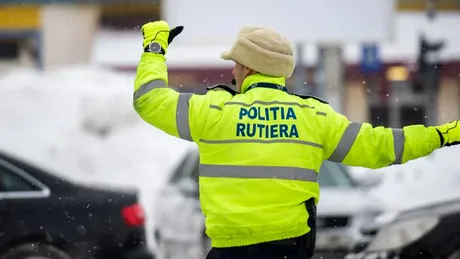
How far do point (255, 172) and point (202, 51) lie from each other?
69.5ft

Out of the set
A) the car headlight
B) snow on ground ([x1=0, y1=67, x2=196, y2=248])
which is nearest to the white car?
the car headlight

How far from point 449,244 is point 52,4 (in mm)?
21102

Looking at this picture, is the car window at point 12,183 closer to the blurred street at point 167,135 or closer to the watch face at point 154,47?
the blurred street at point 167,135

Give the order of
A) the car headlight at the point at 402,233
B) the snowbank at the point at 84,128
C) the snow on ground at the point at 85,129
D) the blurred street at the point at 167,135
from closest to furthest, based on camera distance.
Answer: the car headlight at the point at 402,233 < the blurred street at the point at 167,135 < the snow on ground at the point at 85,129 < the snowbank at the point at 84,128

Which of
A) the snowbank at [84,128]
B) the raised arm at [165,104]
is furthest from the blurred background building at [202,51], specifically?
the raised arm at [165,104]

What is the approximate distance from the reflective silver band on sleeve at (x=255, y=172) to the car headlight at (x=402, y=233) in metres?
3.27

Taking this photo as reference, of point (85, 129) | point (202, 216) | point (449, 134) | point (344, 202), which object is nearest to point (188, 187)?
point (202, 216)

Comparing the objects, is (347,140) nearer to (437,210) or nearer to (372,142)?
(372,142)

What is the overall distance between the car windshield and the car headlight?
12.9ft

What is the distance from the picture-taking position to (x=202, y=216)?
11289 millimetres

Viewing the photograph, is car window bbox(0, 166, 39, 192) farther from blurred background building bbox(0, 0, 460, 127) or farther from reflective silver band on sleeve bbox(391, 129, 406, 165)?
blurred background building bbox(0, 0, 460, 127)

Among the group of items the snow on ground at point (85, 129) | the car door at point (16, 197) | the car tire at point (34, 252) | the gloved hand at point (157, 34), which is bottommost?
the snow on ground at point (85, 129)

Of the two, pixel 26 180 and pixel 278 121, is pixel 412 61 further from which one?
pixel 278 121

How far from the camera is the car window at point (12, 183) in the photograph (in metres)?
8.76
